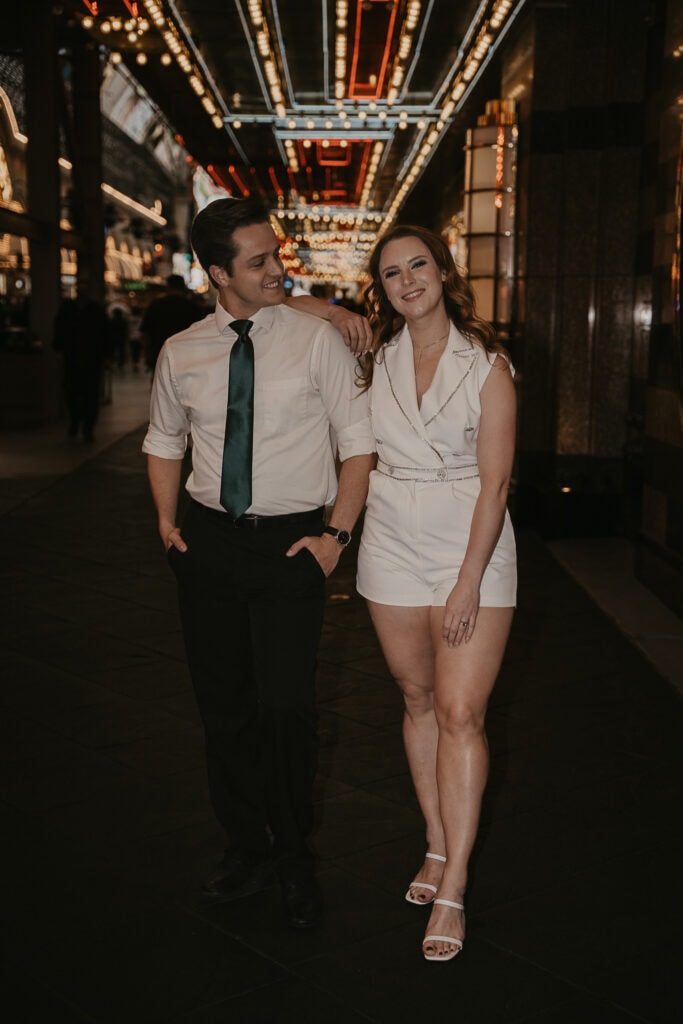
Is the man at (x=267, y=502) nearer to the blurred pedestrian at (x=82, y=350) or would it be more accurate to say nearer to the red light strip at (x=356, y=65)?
the red light strip at (x=356, y=65)

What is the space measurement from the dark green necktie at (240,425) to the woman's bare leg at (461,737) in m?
0.57

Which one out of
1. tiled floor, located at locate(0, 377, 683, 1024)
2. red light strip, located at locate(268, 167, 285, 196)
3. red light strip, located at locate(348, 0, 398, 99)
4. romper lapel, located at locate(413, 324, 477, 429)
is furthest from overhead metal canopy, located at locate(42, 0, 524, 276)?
romper lapel, located at locate(413, 324, 477, 429)

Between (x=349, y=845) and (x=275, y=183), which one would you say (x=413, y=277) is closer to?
(x=349, y=845)

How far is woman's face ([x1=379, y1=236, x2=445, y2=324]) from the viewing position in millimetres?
3129

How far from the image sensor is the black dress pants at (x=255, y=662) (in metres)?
3.20

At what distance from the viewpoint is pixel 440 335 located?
3.21 meters

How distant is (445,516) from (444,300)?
1.87ft

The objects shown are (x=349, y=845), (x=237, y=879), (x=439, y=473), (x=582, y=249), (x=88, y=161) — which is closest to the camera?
(x=439, y=473)

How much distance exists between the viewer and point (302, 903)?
10.5 ft

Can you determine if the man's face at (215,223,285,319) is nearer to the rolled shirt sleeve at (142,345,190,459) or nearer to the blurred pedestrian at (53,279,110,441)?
the rolled shirt sleeve at (142,345,190,459)

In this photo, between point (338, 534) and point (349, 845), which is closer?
point (338, 534)

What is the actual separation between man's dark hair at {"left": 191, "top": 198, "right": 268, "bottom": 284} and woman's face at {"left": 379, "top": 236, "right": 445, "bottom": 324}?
35 cm

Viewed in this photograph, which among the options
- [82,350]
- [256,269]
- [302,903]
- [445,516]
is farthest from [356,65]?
[302,903]

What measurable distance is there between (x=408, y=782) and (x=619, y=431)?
216 inches
